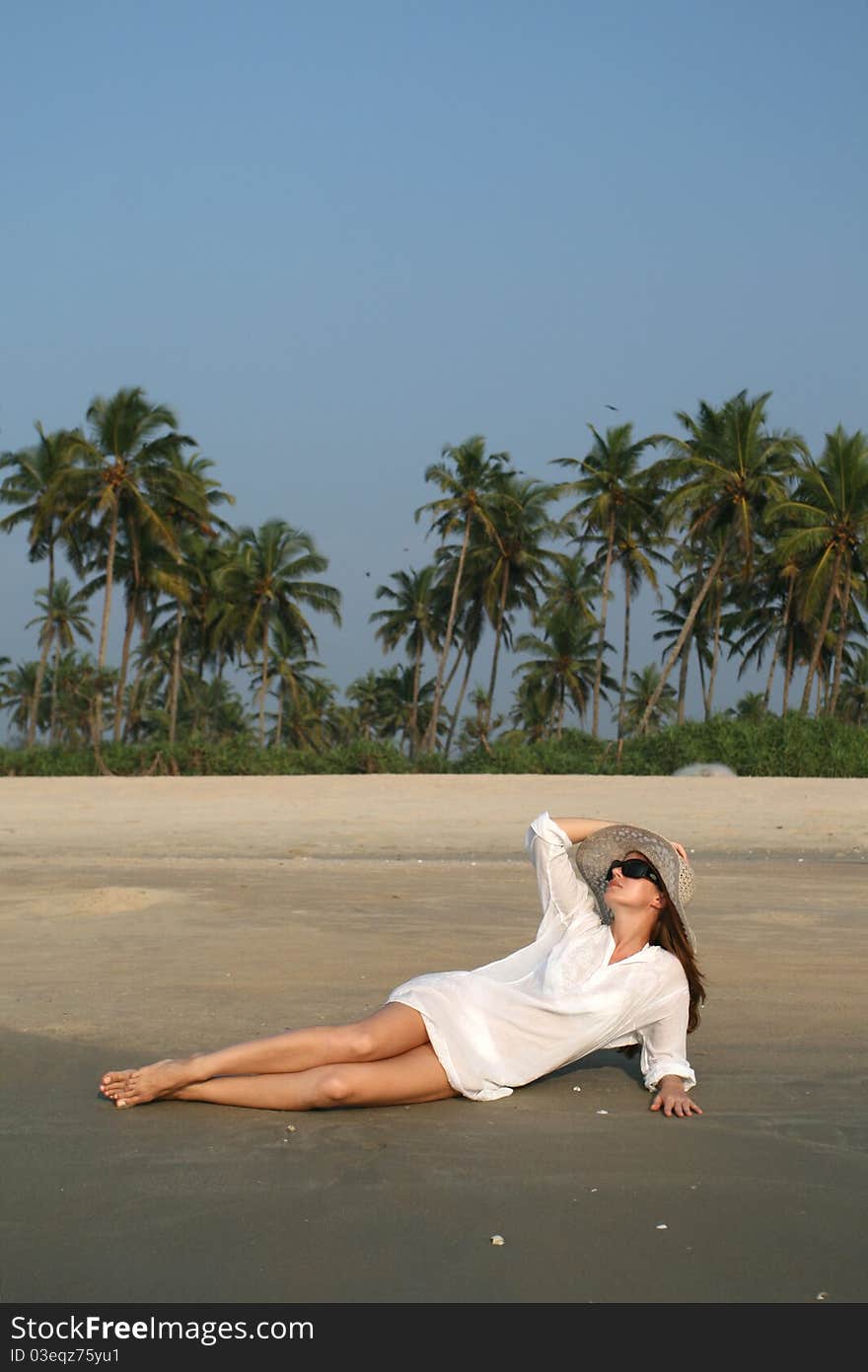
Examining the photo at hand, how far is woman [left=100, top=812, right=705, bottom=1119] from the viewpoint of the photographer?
13.7 ft

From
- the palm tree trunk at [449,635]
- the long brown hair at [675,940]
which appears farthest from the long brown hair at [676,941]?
the palm tree trunk at [449,635]

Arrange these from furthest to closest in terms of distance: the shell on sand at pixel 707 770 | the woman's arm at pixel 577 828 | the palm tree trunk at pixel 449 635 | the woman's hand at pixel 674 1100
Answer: the palm tree trunk at pixel 449 635 → the shell on sand at pixel 707 770 → the woman's arm at pixel 577 828 → the woman's hand at pixel 674 1100

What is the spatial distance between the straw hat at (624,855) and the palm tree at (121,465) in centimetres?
3841

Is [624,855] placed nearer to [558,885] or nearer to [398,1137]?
[558,885]

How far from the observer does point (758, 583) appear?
5044 cm

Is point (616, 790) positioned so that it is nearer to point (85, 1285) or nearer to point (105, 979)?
point (105, 979)

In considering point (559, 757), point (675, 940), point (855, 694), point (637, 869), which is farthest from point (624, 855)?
point (855, 694)

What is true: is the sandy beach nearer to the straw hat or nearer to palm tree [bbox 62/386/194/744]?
the straw hat

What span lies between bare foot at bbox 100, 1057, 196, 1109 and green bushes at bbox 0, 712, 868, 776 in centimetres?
2309

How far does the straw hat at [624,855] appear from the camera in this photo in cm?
448

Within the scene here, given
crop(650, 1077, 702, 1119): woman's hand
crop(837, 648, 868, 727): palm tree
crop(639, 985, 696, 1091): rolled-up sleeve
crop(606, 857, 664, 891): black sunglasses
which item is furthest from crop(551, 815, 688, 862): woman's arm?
crop(837, 648, 868, 727): palm tree

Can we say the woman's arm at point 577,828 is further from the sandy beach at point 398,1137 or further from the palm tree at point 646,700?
the palm tree at point 646,700
